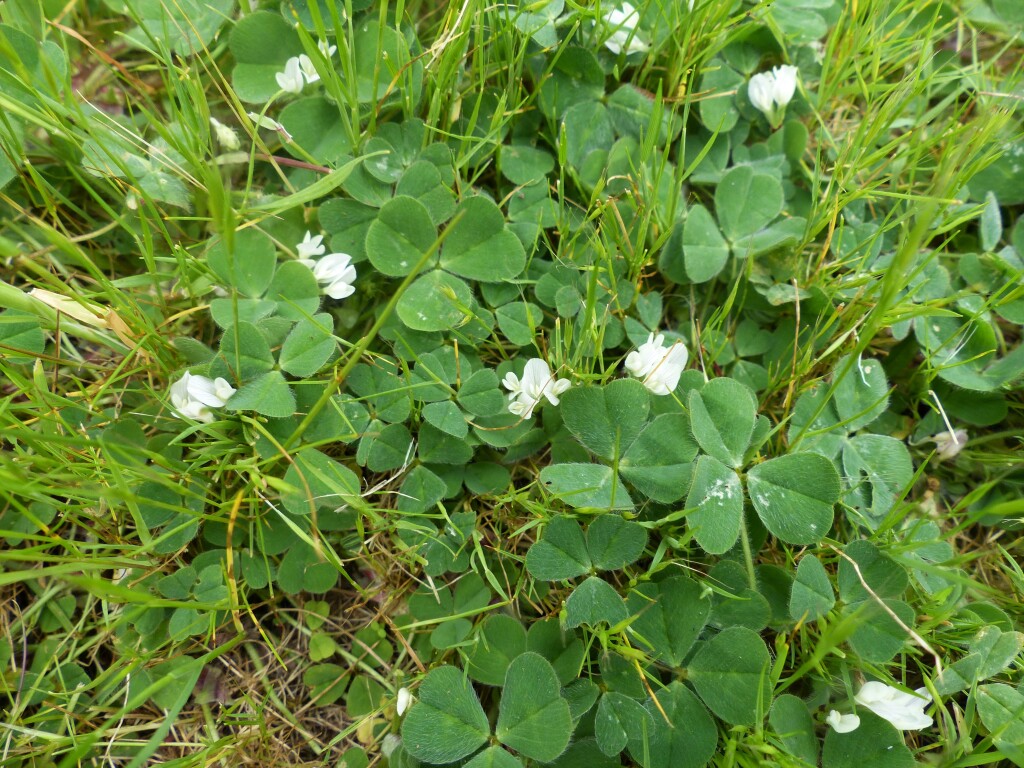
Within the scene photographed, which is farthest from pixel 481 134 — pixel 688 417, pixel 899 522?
pixel 899 522

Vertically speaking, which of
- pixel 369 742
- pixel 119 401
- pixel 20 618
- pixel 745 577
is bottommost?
pixel 369 742

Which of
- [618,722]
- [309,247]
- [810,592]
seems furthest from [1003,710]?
[309,247]

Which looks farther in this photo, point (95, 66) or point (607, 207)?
point (95, 66)

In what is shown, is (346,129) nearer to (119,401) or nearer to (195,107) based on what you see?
(195,107)

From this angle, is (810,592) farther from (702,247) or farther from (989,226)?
(989,226)

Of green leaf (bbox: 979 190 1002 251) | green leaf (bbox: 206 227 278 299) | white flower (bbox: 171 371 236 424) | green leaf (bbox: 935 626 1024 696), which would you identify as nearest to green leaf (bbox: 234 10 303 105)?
green leaf (bbox: 206 227 278 299)

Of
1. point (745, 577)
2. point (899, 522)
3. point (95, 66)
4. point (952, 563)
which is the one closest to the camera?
point (952, 563)

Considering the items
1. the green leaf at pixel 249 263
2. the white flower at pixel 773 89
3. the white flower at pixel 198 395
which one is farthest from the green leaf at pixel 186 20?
the white flower at pixel 773 89
